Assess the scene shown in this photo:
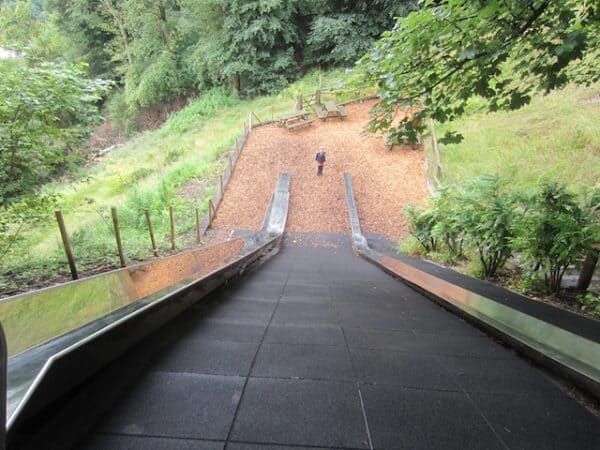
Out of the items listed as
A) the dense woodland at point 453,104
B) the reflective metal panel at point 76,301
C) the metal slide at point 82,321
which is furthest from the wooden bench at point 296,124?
the reflective metal panel at point 76,301

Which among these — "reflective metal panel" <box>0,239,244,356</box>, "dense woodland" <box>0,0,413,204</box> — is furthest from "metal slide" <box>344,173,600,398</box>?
"dense woodland" <box>0,0,413,204</box>

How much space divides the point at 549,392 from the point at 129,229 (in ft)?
34.3

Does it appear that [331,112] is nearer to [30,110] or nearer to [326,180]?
[326,180]

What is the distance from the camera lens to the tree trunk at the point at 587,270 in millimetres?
3953

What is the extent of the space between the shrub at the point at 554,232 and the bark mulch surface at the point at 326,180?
21.3 ft

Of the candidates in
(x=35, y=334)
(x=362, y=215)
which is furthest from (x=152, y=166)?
(x=35, y=334)

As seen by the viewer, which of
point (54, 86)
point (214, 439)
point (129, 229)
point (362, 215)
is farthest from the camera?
point (362, 215)

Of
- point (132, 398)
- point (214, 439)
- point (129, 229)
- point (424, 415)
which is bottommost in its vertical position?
point (424, 415)

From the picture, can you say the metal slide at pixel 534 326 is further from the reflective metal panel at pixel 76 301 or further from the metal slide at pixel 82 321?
the reflective metal panel at pixel 76 301

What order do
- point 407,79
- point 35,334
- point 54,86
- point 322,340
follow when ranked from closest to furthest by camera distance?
1. point 322,340
2. point 35,334
3. point 407,79
4. point 54,86

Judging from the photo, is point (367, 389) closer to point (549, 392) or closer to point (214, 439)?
point (214, 439)

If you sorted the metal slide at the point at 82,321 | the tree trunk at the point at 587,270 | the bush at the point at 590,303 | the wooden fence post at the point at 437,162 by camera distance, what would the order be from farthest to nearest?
1. the wooden fence post at the point at 437,162
2. the tree trunk at the point at 587,270
3. the bush at the point at 590,303
4. the metal slide at the point at 82,321

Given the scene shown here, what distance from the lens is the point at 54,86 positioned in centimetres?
552

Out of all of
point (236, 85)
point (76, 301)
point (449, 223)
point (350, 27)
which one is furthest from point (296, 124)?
point (76, 301)
